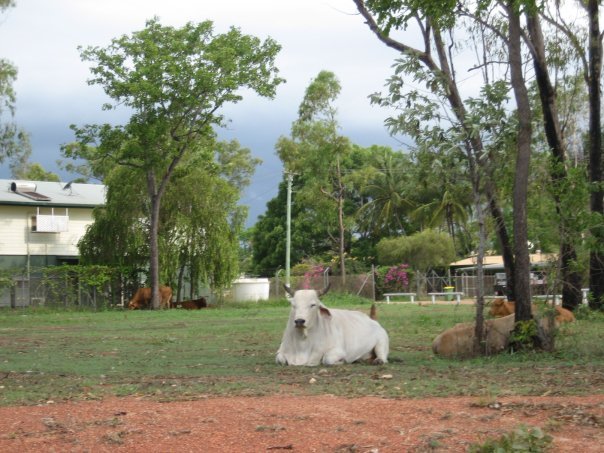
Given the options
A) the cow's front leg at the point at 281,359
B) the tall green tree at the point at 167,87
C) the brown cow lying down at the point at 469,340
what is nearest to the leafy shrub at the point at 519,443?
the cow's front leg at the point at 281,359

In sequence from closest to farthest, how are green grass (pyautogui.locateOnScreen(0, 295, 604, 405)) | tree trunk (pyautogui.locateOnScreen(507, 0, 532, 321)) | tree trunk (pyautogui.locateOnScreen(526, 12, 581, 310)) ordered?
green grass (pyautogui.locateOnScreen(0, 295, 604, 405)) → tree trunk (pyautogui.locateOnScreen(507, 0, 532, 321)) → tree trunk (pyautogui.locateOnScreen(526, 12, 581, 310))

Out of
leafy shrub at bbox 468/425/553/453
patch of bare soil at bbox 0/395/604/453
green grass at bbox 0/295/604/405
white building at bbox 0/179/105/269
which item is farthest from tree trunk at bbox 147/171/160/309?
leafy shrub at bbox 468/425/553/453

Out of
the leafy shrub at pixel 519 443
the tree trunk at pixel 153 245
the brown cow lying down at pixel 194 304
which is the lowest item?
the leafy shrub at pixel 519 443

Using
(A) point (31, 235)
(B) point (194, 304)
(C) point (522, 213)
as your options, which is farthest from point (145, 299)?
(C) point (522, 213)

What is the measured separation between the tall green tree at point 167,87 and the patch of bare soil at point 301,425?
90.1ft

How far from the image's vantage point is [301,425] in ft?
24.4

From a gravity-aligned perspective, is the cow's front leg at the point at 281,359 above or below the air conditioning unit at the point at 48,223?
below

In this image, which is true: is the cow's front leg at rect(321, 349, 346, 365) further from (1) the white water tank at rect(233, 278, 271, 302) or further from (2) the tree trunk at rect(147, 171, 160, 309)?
(1) the white water tank at rect(233, 278, 271, 302)

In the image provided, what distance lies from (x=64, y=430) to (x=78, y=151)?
3012 cm

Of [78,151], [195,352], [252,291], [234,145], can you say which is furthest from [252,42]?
[234,145]

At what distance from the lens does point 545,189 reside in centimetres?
1345

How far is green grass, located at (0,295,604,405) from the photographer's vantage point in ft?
31.1

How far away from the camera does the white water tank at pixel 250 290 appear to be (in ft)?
139

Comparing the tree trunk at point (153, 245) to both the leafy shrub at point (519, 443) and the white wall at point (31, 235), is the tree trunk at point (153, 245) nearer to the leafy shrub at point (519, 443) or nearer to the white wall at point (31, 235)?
the white wall at point (31, 235)
